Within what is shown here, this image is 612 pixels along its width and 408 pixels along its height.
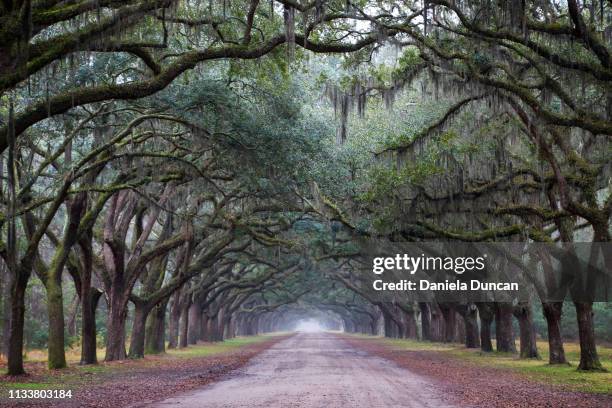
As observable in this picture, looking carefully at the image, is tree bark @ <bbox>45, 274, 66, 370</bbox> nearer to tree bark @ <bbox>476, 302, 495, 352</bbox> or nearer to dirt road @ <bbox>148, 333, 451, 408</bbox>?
dirt road @ <bbox>148, 333, 451, 408</bbox>

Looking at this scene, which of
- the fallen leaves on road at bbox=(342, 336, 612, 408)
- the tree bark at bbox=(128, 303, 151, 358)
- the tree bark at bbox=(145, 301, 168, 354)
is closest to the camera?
the fallen leaves on road at bbox=(342, 336, 612, 408)

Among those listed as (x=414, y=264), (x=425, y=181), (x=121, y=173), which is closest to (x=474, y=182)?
(x=425, y=181)

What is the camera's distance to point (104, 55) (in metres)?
17.7

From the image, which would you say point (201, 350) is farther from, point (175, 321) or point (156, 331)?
point (156, 331)

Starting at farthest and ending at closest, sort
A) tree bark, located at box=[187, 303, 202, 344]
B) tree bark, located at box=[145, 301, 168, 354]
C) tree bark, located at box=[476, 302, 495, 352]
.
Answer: tree bark, located at box=[187, 303, 202, 344]
tree bark, located at box=[476, 302, 495, 352]
tree bark, located at box=[145, 301, 168, 354]

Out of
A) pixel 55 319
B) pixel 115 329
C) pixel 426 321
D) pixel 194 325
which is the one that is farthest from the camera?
pixel 426 321

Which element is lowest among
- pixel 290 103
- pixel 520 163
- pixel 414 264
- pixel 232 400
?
pixel 232 400

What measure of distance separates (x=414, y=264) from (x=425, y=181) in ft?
62.9

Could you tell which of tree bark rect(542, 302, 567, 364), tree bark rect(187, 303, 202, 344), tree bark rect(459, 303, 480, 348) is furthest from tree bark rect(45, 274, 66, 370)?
tree bark rect(187, 303, 202, 344)

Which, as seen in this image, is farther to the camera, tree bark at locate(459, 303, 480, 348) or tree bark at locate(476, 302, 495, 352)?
tree bark at locate(459, 303, 480, 348)

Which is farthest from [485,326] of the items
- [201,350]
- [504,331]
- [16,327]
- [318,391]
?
[16,327]

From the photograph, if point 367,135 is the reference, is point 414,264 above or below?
below

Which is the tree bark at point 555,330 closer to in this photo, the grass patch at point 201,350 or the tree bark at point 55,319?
the tree bark at point 55,319

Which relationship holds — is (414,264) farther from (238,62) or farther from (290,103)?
(238,62)
